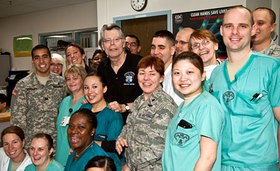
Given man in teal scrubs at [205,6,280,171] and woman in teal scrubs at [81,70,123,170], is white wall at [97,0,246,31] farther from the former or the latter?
woman in teal scrubs at [81,70,123,170]

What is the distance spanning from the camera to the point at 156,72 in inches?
71.3

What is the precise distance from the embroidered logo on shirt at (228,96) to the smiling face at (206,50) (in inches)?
23.0

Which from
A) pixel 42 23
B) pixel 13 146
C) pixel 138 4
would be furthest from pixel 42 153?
pixel 42 23

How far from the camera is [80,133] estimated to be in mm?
1802

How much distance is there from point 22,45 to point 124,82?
7.65 m

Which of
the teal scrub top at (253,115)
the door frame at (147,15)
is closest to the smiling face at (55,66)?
the door frame at (147,15)

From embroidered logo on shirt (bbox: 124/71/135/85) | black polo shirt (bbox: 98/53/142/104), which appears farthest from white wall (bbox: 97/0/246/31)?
embroidered logo on shirt (bbox: 124/71/135/85)

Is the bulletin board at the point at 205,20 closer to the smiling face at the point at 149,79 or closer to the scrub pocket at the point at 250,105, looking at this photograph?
the smiling face at the point at 149,79

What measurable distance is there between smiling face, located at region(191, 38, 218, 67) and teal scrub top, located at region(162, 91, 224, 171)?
695mm

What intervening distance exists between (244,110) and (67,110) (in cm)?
165

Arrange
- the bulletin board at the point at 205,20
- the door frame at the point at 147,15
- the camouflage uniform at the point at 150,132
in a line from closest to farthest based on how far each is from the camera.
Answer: the camouflage uniform at the point at 150,132 → the bulletin board at the point at 205,20 → the door frame at the point at 147,15

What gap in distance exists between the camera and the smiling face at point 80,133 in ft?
5.87

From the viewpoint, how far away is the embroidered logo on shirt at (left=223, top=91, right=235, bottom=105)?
4.85 feet

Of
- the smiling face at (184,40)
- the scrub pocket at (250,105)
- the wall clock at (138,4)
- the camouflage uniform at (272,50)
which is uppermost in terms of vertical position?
the wall clock at (138,4)
